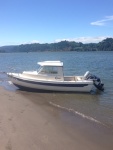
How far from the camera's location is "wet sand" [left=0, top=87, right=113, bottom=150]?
30.7 ft

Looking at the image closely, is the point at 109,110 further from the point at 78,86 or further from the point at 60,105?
the point at 78,86

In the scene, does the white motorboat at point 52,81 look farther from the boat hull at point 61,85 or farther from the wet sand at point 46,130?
the wet sand at point 46,130

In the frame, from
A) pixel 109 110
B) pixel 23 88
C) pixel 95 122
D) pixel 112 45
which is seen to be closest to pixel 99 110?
pixel 109 110

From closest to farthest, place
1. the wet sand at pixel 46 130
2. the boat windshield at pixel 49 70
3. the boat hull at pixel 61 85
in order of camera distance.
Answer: the wet sand at pixel 46 130
the boat hull at pixel 61 85
the boat windshield at pixel 49 70

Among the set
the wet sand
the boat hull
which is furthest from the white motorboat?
the wet sand

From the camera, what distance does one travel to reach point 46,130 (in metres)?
10.9

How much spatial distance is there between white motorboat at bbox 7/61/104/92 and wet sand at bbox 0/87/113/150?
410 cm

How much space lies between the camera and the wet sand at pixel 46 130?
369 inches

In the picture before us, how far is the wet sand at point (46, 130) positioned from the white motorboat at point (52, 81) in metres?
4.10

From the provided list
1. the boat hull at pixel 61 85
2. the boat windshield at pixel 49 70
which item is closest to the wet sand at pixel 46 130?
the boat hull at pixel 61 85

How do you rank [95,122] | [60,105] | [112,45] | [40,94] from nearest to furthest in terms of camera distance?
[95,122] → [60,105] → [40,94] → [112,45]

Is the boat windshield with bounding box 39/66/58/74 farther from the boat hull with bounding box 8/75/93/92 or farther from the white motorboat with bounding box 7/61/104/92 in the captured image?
the boat hull with bounding box 8/75/93/92

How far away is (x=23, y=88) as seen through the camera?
20266 mm

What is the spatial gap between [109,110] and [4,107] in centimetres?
561
